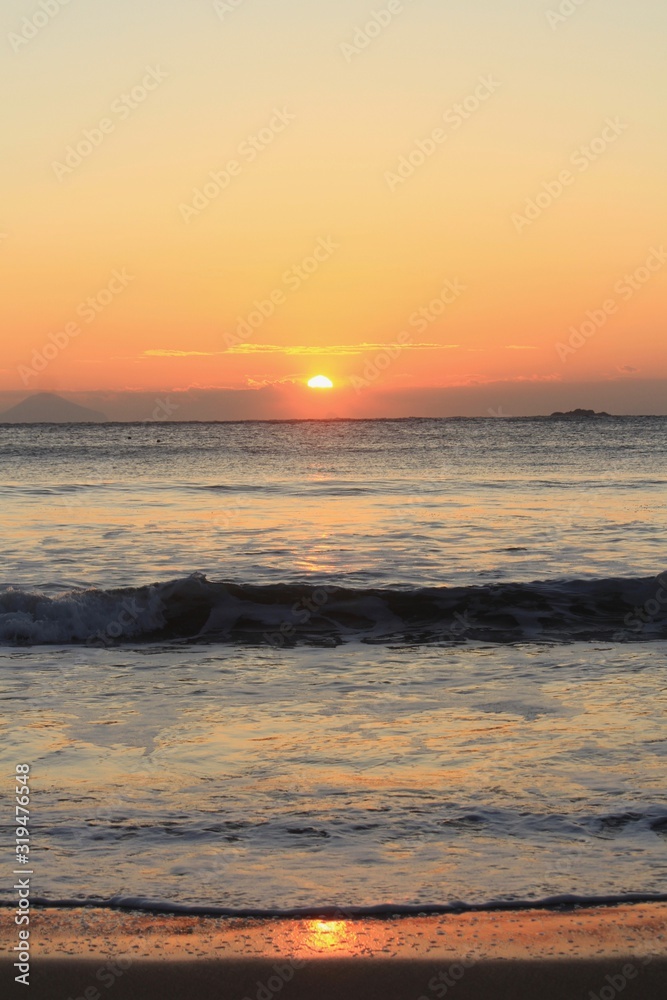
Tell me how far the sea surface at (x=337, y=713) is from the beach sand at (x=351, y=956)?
9.0 inches

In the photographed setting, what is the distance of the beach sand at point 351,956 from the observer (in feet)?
12.6

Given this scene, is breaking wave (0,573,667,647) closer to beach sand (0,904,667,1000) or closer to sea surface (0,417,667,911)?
sea surface (0,417,667,911)

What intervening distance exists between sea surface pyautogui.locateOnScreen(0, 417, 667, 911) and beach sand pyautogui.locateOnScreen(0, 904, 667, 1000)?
9.0 inches

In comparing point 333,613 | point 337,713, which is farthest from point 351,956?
point 333,613

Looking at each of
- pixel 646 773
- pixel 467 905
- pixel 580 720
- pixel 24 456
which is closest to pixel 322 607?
pixel 580 720

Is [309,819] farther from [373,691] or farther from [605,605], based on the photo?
[605,605]

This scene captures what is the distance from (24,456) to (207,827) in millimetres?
59523

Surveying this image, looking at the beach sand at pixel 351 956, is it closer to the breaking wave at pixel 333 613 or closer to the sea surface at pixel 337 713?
the sea surface at pixel 337 713

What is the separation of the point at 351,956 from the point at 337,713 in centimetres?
391

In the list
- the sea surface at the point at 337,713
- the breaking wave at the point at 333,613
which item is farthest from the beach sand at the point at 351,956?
the breaking wave at the point at 333,613

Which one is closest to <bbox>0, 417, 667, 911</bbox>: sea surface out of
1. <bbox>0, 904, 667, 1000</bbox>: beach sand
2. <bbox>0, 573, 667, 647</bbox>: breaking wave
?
<bbox>0, 573, 667, 647</bbox>: breaking wave

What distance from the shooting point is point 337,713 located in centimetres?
797

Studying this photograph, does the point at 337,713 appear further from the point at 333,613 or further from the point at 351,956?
the point at 333,613

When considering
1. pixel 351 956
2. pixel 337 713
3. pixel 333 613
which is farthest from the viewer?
pixel 333 613
